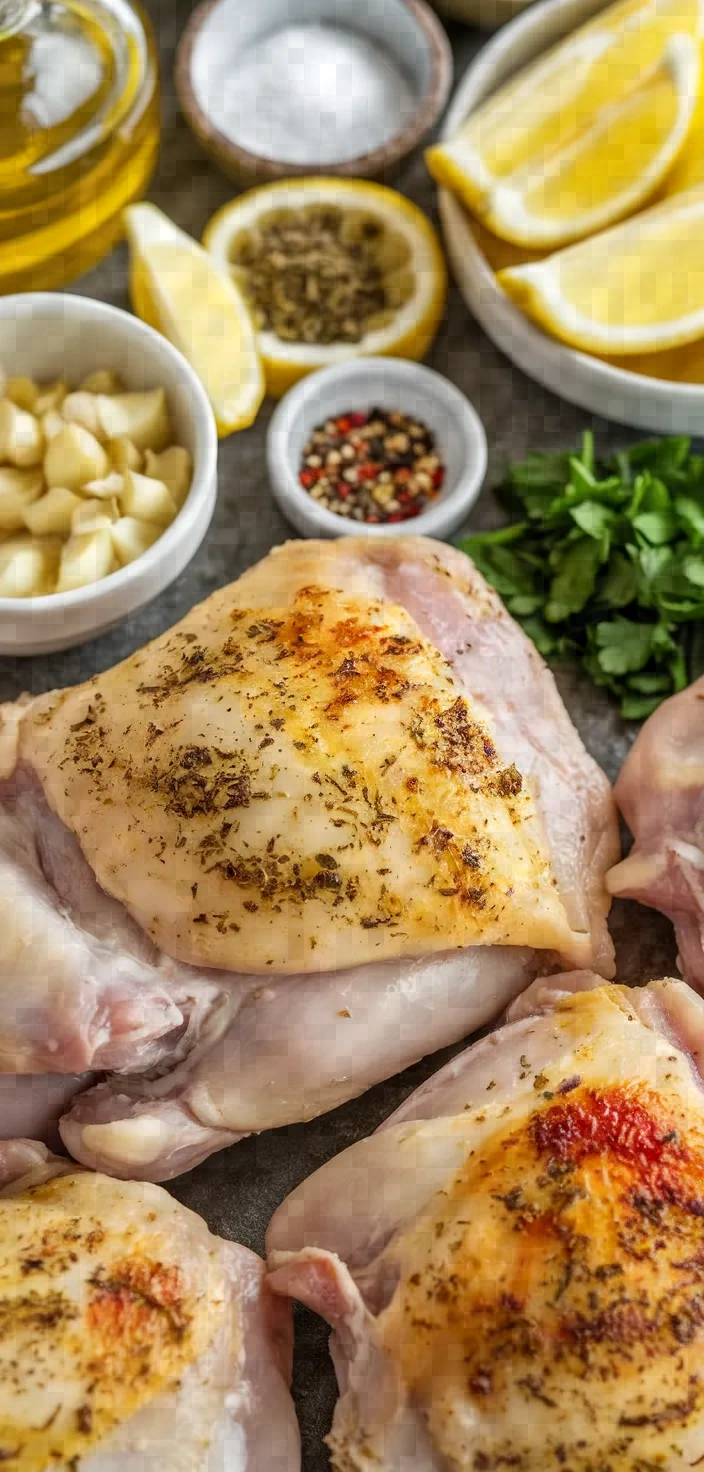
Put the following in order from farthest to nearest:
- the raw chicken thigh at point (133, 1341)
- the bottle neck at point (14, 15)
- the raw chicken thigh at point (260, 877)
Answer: the bottle neck at point (14, 15) → the raw chicken thigh at point (260, 877) → the raw chicken thigh at point (133, 1341)

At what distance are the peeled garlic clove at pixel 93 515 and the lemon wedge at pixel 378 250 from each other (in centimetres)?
72

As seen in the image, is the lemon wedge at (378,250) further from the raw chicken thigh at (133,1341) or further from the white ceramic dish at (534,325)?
the raw chicken thigh at (133,1341)

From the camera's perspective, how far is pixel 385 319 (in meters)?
3.47

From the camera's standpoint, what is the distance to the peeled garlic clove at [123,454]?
117 inches

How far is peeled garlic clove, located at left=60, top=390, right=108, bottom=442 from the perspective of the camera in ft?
9.83

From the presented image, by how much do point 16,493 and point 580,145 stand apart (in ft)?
5.48

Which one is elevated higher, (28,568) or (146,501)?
(146,501)

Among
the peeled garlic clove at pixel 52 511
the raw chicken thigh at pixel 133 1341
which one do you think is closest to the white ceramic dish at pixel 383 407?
the peeled garlic clove at pixel 52 511

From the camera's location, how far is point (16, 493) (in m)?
2.95

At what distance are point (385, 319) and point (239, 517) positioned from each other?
2.12ft

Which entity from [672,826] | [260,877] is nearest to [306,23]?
[672,826]

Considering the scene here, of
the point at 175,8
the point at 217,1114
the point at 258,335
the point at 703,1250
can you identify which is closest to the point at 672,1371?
the point at 703,1250

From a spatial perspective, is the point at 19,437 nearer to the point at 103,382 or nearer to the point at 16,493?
the point at 16,493

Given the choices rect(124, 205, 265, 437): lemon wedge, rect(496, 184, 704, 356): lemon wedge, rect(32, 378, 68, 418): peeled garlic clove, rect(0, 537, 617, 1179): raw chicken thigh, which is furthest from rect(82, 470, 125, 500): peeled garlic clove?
rect(496, 184, 704, 356): lemon wedge
